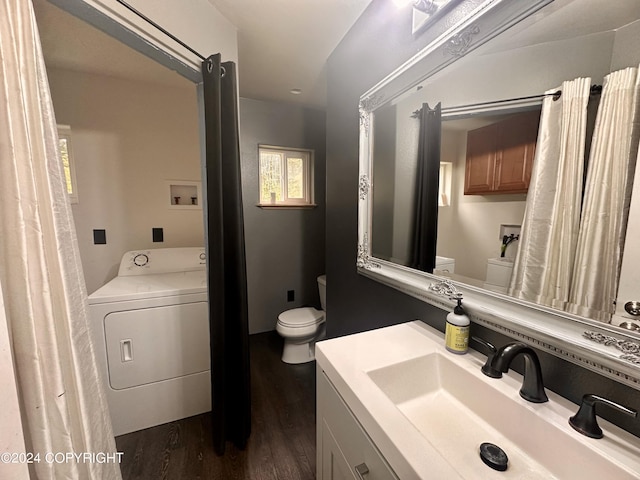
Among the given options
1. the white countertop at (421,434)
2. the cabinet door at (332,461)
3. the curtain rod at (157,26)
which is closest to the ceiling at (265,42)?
the curtain rod at (157,26)

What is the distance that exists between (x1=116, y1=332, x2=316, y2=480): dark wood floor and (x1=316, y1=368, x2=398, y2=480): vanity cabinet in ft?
1.79

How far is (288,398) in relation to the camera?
6.51ft

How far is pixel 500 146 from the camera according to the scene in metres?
0.83

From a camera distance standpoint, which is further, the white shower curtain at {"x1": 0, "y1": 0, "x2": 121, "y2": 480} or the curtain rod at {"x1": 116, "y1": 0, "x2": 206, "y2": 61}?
the curtain rod at {"x1": 116, "y1": 0, "x2": 206, "y2": 61}

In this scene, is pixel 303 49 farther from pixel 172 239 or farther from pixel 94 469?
pixel 94 469

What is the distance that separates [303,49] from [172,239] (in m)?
1.95

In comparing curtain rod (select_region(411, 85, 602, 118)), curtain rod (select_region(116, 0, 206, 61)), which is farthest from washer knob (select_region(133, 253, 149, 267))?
curtain rod (select_region(411, 85, 602, 118))

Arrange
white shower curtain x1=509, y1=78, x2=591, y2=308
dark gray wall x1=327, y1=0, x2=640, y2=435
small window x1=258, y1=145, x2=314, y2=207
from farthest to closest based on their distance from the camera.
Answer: small window x1=258, y1=145, x2=314, y2=207 < dark gray wall x1=327, y1=0, x2=640, y2=435 < white shower curtain x1=509, y1=78, x2=591, y2=308

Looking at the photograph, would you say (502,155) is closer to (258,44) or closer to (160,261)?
(258,44)

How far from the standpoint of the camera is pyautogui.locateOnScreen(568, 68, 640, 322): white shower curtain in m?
0.57

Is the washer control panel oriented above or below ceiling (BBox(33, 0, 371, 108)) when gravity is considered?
below

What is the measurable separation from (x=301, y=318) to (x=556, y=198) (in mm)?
2009

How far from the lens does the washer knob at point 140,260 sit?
215cm

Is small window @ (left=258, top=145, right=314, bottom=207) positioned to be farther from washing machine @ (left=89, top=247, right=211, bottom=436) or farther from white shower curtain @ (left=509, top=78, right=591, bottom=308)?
white shower curtain @ (left=509, top=78, right=591, bottom=308)
